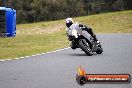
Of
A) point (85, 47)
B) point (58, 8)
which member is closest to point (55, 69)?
point (85, 47)

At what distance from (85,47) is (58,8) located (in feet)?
189

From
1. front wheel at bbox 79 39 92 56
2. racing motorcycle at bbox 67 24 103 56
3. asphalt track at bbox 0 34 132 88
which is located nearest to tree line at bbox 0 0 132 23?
racing motorcycle at bbox 67 24 103 56

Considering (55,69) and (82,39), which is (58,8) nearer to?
(82,39)

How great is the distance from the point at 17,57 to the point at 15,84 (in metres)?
6.59

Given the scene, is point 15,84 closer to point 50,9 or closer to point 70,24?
point 70,24

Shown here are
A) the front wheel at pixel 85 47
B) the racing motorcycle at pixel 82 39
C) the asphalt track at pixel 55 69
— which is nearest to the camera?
the asphalt track at pixel 55 69

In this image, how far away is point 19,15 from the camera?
76375 mm

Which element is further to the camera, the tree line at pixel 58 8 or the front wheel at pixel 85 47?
the tree line at pixel 58 8

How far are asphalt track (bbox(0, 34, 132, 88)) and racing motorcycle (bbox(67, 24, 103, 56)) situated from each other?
44 centimetres

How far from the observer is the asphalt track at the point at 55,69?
10.4 m

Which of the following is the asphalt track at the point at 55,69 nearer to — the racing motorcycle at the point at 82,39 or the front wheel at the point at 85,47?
the front wheel at the point at 85,47

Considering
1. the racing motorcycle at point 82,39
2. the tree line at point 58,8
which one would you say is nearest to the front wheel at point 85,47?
the racing motorcycle at point 82,39

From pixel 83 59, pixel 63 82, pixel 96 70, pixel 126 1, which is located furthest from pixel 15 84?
pixel 126 1

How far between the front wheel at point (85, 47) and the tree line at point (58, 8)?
5582 centimetres
